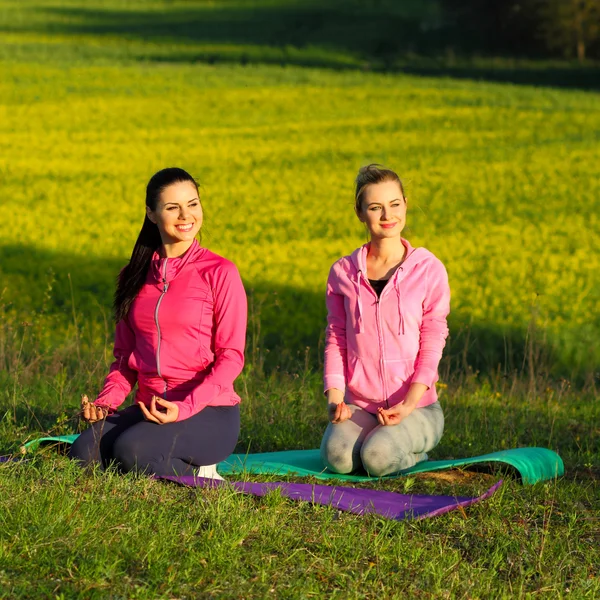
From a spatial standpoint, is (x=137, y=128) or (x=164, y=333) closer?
(x=164, y=333)

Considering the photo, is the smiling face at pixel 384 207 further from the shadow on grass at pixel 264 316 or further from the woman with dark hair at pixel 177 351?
the shadow on grass at pixel 264 316

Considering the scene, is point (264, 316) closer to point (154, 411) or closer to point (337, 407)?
point (337, 407)

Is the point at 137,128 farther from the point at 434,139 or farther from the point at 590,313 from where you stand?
the point at 590,313

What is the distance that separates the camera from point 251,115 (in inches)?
1249

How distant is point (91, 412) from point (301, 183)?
16.7m

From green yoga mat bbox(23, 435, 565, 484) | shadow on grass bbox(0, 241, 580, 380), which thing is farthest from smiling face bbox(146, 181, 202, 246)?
shadow on grass bbox(0, 241, 580, 380)

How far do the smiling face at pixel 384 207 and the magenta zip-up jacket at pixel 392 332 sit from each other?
16cm

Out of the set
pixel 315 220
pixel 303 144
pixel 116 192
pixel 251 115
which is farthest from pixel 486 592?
pixel 251 115

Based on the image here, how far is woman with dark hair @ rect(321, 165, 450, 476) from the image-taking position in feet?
17.3

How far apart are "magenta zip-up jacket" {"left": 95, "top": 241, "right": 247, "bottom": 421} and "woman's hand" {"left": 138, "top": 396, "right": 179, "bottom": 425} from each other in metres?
0.11

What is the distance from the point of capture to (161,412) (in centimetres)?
484

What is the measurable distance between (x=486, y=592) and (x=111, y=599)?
1157 millimetres

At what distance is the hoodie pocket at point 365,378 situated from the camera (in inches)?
212

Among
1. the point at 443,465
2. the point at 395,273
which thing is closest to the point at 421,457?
the point at 443,465
